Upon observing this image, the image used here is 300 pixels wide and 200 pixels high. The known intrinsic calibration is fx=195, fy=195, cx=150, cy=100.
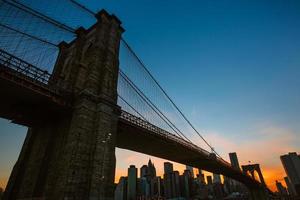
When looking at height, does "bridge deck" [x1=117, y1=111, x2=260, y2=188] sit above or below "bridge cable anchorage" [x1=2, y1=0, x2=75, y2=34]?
below

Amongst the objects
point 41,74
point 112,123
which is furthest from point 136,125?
point 41,74

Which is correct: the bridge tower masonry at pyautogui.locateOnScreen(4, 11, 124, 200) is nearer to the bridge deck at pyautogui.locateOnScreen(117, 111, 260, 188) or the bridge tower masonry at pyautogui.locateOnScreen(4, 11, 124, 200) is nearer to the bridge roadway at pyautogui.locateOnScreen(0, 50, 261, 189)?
the bridge roadway at pyautogui.locateOnScreen(0, 50, 261, 189)

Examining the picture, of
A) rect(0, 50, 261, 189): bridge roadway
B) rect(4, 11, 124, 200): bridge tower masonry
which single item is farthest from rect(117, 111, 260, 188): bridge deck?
rect(4, 11, 124, 200): bridge tower masonry

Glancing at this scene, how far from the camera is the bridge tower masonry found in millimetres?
12367

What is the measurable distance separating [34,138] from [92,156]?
7443 millimetres

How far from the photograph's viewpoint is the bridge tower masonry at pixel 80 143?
12367 mm

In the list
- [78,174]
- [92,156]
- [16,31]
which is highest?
[16,31]

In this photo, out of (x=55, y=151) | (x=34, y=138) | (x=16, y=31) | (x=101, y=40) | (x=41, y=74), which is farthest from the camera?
(x=101, y=40)

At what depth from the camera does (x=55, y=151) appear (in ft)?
46.8

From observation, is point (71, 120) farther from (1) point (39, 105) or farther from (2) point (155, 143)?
(2) point (155, 143)

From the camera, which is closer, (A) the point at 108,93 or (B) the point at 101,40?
(A) the point at 108,93

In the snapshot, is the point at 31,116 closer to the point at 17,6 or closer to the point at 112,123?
the point at 112,123

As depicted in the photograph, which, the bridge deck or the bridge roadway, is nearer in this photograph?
the bridge roadway

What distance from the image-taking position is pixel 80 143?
13266mm
